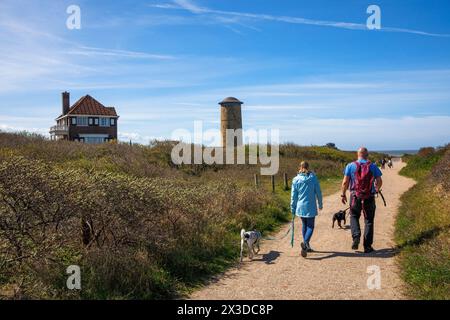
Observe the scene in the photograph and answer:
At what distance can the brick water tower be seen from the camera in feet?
124

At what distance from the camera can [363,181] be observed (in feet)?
26.8

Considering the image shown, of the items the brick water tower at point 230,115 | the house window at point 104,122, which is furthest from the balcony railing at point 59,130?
the brick water tower at point 230,115

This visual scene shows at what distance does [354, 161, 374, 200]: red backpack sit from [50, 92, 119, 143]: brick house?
131ft

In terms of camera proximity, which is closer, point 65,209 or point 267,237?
point 65,209

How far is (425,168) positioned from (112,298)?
28.4 metres

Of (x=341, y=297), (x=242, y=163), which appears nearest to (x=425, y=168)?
(x=242, y=163)

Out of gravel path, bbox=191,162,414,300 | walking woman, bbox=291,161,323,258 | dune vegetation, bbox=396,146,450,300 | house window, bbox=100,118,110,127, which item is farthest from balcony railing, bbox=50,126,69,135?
walking woman, bbox=291,161,323,258

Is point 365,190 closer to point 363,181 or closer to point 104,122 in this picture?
point 363,181

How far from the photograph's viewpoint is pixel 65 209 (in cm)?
623

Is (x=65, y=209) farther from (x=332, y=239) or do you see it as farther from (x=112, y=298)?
(x=332, y=239)

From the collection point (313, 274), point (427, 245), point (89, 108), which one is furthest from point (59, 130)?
point (427, 245)

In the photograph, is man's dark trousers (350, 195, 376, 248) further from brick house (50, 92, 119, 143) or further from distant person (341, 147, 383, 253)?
brick house (50, 92, 119, 143)
